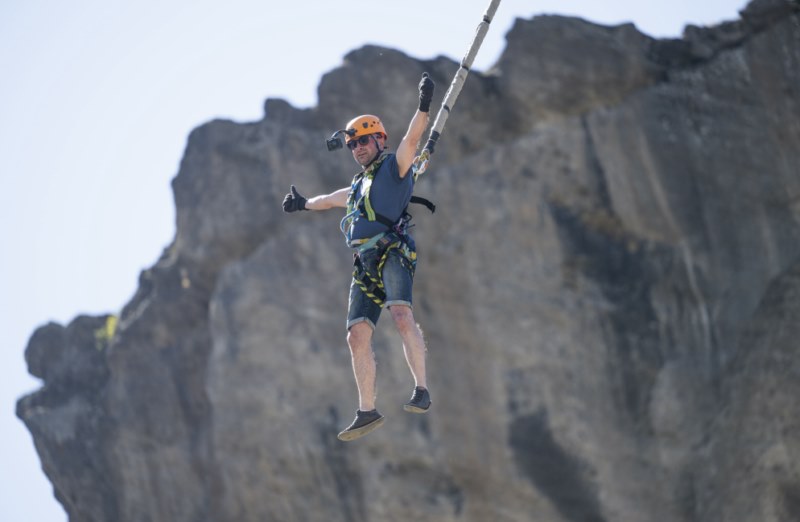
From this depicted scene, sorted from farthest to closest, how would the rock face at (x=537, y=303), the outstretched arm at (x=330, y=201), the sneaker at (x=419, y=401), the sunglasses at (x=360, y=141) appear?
the rock face at (x=537, y=303), the outstretched arm at (x=330, y=201), the sunglasses at (x=360, y=141), the sneaker at (x=419, y=401)

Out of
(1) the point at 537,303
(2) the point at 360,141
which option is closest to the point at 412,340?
(2) the point at 360,141

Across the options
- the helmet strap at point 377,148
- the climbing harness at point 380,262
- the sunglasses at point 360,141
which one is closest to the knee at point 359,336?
the climbing harness at point 380,262

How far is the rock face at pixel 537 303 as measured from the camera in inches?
987

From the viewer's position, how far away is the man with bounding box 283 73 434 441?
1317 centimetres

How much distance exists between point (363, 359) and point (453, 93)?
2.54 metres

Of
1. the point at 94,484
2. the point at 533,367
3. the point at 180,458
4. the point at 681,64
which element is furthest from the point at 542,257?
the point at 94,484

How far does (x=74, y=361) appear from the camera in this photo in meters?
29.5

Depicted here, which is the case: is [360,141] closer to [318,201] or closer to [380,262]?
[318,201]

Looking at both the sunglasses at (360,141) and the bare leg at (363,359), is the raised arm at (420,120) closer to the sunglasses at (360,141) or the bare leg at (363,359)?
the sunglasses at (360,141)

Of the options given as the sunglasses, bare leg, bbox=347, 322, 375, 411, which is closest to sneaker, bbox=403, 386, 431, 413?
bare leg, bbox=347, 322, 375, 411

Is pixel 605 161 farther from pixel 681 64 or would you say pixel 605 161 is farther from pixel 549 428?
pixel 549 428

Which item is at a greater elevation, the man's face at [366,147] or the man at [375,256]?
the man's face at [366,147]

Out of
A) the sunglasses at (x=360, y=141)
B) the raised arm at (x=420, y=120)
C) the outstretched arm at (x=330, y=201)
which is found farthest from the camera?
the outstretched arm at (x=330, y=201)

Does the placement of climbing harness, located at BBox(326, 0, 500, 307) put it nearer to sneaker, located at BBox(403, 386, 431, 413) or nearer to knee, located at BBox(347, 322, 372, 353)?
knee, located at BBox(347, 322, 372, 353)
